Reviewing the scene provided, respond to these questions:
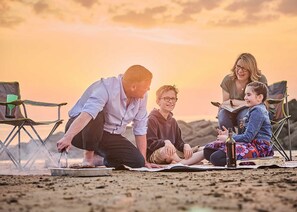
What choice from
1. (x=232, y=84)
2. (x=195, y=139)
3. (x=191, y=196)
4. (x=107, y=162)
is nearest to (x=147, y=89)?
(x=107, y=162)

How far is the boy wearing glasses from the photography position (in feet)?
16.3

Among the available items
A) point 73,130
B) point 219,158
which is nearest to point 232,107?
point 219,158

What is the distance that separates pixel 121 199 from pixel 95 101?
6.70 ft

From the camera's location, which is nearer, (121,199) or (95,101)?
(121,199)

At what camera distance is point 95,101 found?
4.14m

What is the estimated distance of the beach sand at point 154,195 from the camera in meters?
1.92

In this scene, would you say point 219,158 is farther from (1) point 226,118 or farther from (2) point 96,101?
(2) point 96,101

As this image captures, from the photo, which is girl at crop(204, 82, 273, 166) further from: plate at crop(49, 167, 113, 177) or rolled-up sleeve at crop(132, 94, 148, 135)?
plate at crop(49, 167, 113, 177)

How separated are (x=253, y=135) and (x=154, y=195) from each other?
2.32m

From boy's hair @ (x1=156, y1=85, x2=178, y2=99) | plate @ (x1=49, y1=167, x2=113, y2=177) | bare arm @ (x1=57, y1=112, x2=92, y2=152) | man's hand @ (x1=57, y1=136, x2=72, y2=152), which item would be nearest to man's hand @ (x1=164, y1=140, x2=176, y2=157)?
boy's hair @ (x1=156, y1=85, x2=178, y2=99)

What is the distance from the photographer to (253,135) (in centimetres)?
444

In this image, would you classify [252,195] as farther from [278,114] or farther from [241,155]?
[278,114]

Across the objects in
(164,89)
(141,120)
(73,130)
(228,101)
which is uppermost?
(164,89)

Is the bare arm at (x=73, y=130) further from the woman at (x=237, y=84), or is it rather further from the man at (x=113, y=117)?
the woman at (x=237, y=84)
